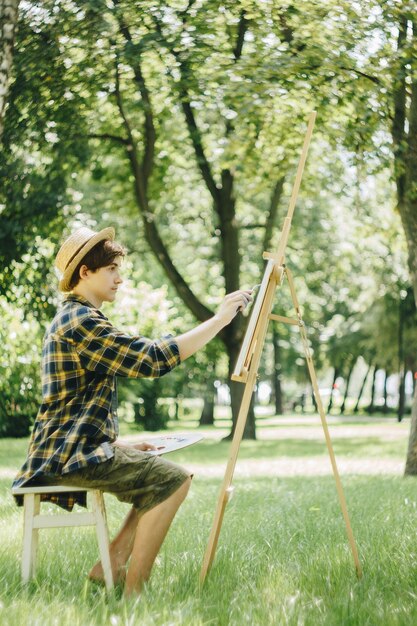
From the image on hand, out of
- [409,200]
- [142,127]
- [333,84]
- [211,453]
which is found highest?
[142,127]

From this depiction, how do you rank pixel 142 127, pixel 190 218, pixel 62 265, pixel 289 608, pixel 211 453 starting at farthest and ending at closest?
pixel 190 218, pixel 211 453, pixel 142 127, pixel 62 265, pixel 289 608

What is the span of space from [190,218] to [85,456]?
17.2 m

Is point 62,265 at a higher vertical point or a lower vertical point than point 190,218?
lower

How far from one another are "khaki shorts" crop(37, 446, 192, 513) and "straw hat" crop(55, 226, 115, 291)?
2.93 ft

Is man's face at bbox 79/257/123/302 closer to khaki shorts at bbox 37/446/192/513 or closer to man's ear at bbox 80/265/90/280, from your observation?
man's ear at bbox 80/265/90/280

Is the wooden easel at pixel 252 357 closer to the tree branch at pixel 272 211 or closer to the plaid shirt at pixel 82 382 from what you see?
the plaid shirt at pixel 82 382

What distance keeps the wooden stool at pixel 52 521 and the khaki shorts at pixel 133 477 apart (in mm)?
Result: 63

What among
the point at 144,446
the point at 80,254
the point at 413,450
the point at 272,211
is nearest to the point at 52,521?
the point at 144,446

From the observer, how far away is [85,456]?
389cm

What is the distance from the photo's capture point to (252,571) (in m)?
4.83

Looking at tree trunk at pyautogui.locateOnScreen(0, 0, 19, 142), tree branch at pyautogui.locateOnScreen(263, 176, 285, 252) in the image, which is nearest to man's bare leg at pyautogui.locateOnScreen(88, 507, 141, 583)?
tree trunk at pyautogui.locateOnScreen(0, 0, 19, 142)

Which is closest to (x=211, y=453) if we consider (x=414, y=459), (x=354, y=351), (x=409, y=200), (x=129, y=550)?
(x=414, y=459)

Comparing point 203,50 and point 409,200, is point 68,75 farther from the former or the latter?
point 409,200

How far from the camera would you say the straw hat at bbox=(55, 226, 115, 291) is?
4.18 m
